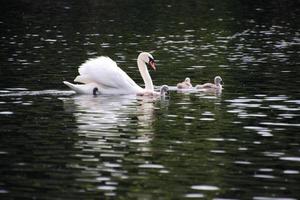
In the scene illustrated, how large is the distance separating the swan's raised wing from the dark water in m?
0.75

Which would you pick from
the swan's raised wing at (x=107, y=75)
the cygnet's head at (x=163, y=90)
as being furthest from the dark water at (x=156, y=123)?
the swan's raised wing at (x=107, y=75)

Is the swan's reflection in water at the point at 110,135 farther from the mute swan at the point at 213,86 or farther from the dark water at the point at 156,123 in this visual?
the mute swan at the point at 213,86

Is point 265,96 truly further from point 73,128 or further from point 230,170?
point 230,170

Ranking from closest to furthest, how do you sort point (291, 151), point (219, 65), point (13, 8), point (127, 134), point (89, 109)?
point (291, 151)
point (127, 134)
point (89, 109)
point (219, 65)
point (13, 8)

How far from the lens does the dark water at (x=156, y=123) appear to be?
1916 centimetres

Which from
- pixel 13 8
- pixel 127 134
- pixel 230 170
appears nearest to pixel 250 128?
pixel 127 134

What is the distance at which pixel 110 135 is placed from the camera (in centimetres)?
2466

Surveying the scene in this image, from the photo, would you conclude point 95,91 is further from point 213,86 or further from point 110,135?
point 110,135

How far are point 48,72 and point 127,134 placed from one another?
51.3ft

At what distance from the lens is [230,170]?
20.3 meters

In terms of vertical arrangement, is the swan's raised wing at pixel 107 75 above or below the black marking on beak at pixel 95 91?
above

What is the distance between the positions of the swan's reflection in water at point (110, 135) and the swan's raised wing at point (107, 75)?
0.52m

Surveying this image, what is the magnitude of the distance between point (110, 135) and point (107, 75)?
9.32 m

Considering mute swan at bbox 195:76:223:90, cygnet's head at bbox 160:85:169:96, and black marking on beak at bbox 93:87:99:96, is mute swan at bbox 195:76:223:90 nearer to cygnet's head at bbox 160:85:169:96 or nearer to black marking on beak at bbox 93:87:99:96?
cygnet's head at bbox 160:85:169:96
